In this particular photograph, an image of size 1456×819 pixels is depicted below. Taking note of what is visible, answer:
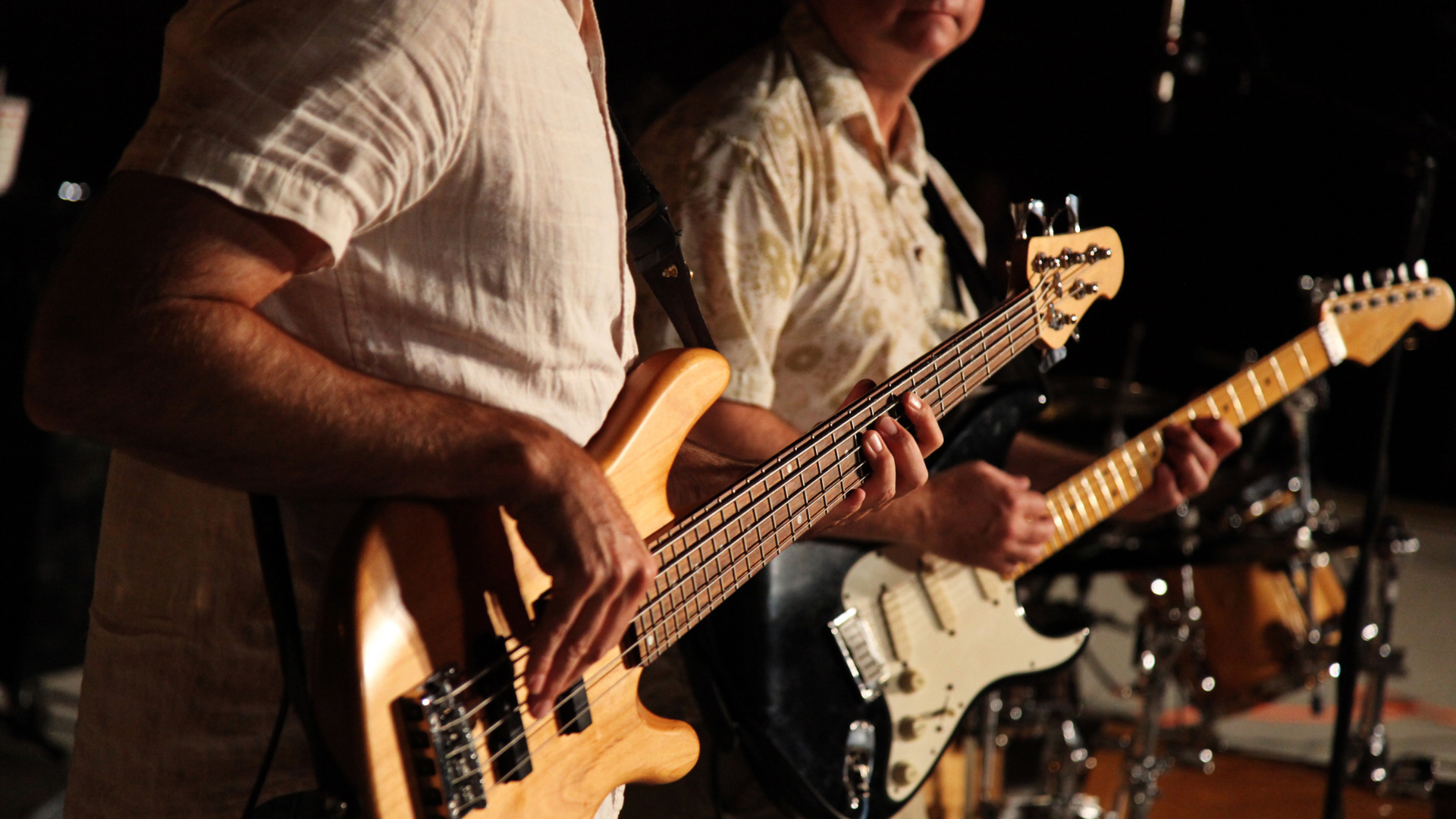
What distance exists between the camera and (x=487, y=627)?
40.0 inches

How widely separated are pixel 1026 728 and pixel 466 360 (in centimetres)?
269

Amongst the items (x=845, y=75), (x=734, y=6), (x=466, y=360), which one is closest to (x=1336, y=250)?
(x=734, y=6)

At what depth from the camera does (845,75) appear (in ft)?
7.00

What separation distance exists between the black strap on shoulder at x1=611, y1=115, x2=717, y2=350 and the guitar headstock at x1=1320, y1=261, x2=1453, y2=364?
162 centimetres

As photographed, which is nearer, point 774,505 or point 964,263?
point 774,505

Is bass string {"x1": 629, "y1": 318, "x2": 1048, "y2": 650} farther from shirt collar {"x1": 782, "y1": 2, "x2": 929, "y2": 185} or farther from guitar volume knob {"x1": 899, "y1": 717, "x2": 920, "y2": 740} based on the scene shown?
shirt collar {"x1": 782, "y1": 2, "x2": 929, "y2": 185}

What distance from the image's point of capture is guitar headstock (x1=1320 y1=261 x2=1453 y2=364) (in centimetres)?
254

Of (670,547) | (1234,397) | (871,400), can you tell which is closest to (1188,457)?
(1234,397)

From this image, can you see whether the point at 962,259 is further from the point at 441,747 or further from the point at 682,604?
the point at 441,747

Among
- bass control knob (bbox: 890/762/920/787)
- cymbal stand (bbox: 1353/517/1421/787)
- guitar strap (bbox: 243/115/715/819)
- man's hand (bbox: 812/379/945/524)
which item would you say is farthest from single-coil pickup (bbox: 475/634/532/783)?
cymbal stand (bbox: 1353/517/1421/787)

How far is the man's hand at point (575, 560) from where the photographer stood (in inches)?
38.5

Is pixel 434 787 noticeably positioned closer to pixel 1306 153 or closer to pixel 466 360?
pixel 466 360

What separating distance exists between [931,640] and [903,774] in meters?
0.24

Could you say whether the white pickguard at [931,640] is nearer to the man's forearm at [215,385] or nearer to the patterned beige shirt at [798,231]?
the patterned beige shirt at [798,231]
